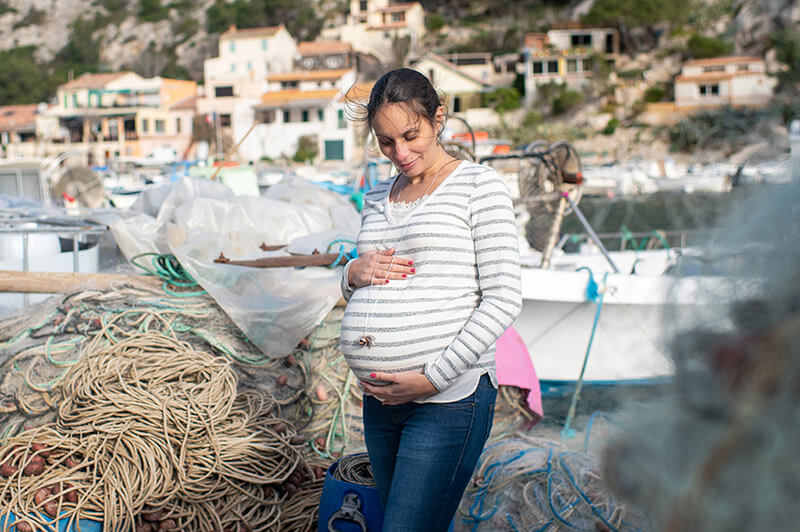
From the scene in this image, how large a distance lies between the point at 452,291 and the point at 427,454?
38cm

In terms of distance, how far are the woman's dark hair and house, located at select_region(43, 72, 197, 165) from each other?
53.7m

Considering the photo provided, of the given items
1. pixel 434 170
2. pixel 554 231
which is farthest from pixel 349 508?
pixel 554 231

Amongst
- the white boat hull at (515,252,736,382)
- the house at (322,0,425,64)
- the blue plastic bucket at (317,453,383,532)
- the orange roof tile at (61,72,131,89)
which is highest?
the house at (322,0,425,64)

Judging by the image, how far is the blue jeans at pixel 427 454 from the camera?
1.69 m

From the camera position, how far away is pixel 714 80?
48031 millimetres

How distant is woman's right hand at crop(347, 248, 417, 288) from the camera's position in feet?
5.81

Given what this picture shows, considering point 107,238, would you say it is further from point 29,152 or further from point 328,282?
point 29,152

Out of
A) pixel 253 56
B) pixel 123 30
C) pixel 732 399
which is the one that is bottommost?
pixel 732 399

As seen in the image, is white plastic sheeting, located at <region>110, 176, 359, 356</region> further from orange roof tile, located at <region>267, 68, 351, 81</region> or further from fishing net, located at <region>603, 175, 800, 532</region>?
orange roof tile, located at <region>267, 68, 351, 81</region>

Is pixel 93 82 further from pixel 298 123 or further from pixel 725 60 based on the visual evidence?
pixel 725 60

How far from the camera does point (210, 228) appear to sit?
4.70 m

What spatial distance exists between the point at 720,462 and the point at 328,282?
312cm

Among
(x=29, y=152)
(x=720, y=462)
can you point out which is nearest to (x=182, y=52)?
(x=29, y=152)

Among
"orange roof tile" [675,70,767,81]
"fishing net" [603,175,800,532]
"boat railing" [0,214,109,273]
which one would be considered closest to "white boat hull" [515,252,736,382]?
"boat railing" [0,214,109,273]
